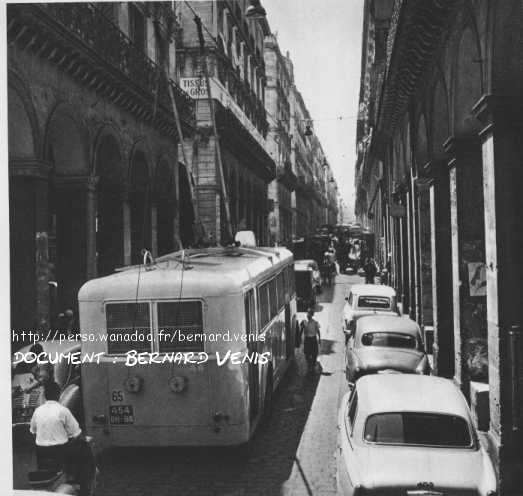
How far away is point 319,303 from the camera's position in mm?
25641

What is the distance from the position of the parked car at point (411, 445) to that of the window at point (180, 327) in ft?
6.54

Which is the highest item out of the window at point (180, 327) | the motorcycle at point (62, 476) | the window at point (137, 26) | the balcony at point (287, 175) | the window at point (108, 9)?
the window at point (137, 26)

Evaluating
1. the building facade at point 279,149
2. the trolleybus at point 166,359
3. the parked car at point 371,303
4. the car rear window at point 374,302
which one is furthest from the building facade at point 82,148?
the building facade at point 279,149

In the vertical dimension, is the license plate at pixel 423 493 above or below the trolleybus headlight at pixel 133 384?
below

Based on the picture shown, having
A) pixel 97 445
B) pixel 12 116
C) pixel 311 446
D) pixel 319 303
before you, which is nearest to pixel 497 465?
pixel 311 446

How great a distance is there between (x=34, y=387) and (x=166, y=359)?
6.54 feet

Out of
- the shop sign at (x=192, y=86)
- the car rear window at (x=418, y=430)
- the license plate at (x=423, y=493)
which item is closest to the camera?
the license plate at (x=423, y=493)

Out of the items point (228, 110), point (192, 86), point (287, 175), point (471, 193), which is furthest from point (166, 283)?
point (287, 175)

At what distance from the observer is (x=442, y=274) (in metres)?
12.7

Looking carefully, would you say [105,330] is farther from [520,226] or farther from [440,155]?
[440,155]

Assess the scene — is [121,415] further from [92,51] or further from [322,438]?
[92,51]

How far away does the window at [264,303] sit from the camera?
941 cm

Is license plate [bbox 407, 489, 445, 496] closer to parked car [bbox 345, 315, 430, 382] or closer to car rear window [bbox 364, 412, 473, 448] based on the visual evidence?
car rear window [bbox 364, 412, 473, 448]

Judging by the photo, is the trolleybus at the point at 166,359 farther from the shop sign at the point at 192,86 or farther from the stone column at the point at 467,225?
the shop sign at the point at 192,86
